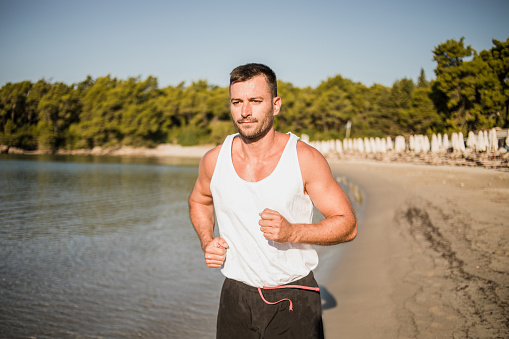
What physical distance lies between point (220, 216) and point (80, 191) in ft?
79.7

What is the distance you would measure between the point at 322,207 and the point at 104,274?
7.42 m

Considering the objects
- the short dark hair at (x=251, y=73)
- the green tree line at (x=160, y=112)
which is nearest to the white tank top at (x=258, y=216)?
the short dark hair at (x=251, y=73)

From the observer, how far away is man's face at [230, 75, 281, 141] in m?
2.22

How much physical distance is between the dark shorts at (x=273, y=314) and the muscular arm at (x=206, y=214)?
0.27 metres

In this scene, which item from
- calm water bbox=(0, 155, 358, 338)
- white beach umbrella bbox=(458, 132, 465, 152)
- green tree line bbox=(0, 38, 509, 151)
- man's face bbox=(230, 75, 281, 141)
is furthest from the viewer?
green tree line bbox=(0, 38, 509, 151)

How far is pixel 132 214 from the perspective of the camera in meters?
16.4

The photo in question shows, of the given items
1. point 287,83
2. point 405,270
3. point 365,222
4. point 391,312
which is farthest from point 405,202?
point 287,83

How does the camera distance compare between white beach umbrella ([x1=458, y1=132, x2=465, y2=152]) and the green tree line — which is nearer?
white beach umbrella ([x1=458, y1=132, x2=465, y2=152])

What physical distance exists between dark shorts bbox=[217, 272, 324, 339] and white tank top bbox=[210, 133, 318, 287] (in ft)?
0.23

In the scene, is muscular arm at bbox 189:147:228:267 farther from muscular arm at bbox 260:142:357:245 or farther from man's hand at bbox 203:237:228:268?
muscular arm at bbox 260:142:357:245

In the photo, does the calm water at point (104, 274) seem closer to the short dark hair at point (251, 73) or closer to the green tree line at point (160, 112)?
the short dark hair at point (251, 73)

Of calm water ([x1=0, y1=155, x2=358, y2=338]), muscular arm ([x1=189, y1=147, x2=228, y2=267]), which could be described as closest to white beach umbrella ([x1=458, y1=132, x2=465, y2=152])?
calm water ([x1=0, y1=155, x2=358, y2=338])

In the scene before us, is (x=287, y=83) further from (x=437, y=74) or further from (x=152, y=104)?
(x=437, y=74)

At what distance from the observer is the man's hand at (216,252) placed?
2.23 metres
